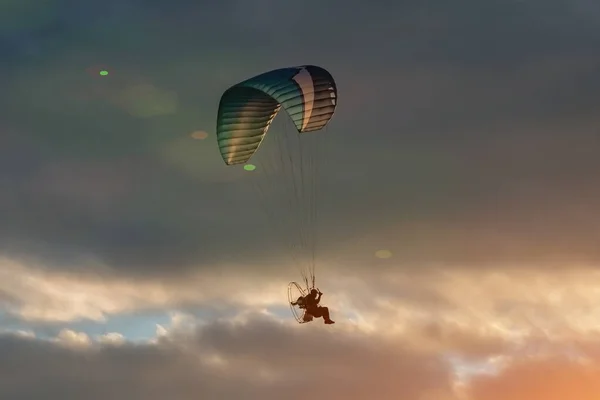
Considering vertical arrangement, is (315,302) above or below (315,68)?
below

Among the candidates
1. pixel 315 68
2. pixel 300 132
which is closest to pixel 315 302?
pixel 300 132

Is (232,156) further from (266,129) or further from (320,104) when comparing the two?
(320,104)

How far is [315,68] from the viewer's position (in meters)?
53.4

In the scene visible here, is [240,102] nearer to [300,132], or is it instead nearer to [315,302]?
[300,132]

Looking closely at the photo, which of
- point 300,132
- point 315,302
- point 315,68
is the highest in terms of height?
point 315,68

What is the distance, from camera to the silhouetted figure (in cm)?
5278

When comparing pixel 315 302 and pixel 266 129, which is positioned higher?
pixel 266 129

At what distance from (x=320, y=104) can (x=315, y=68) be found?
88.2 inches

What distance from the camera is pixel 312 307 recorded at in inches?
2084

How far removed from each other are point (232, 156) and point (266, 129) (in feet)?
7.84

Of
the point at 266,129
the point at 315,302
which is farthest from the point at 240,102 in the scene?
the point at 315,302

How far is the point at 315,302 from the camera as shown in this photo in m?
53.0

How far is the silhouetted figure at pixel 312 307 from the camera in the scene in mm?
52781

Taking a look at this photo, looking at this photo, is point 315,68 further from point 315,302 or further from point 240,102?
point 315,302
